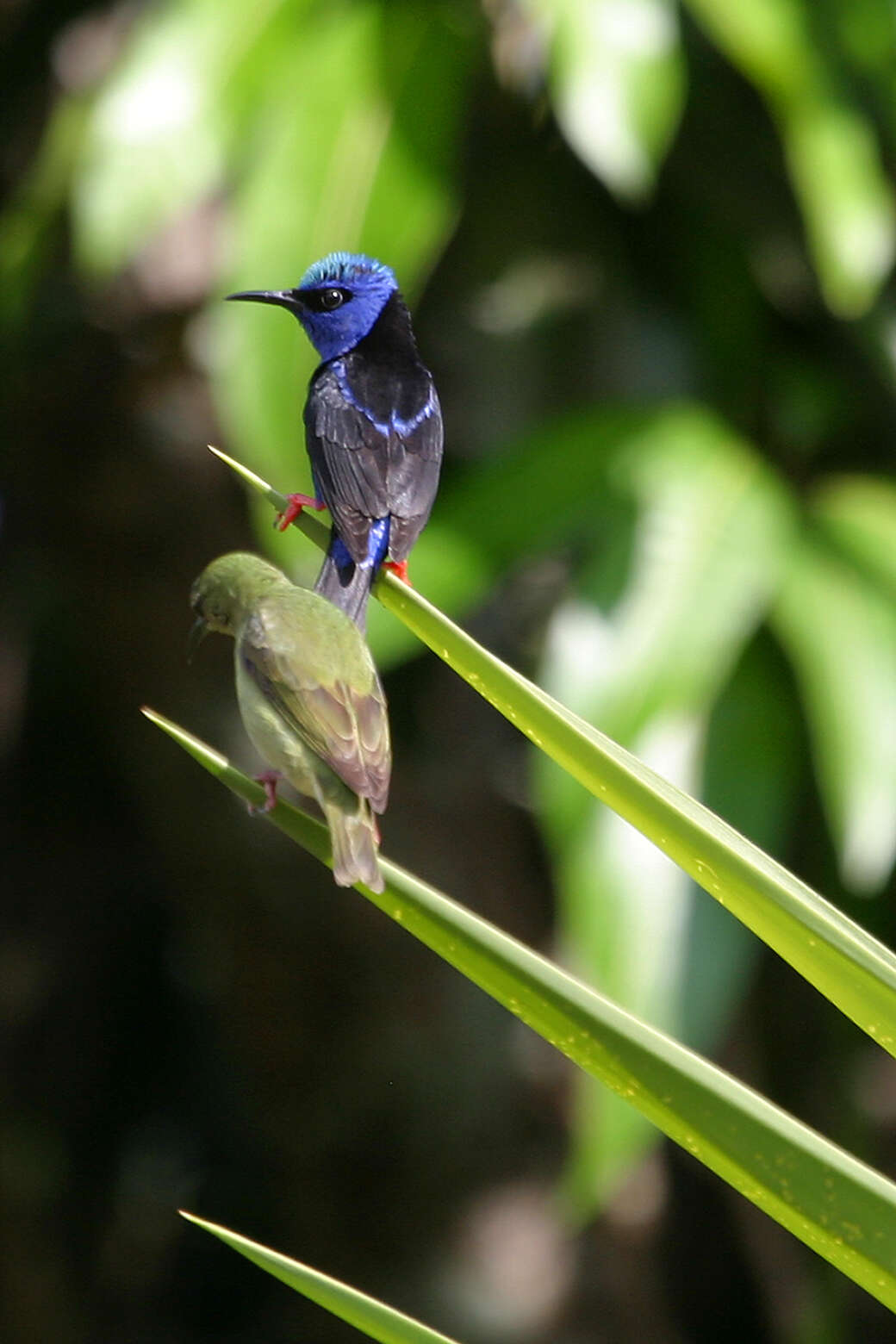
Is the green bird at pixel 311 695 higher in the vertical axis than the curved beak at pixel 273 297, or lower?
lower

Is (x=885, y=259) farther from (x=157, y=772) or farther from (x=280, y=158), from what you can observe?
(x=157, y=772)

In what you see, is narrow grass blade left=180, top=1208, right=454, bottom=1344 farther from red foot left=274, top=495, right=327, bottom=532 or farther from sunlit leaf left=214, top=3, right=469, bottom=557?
sunlit leaf left=214, top=3, right=469, bottom=557

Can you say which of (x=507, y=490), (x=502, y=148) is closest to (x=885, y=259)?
(x=507, y=490)

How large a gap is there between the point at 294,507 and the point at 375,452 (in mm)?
261

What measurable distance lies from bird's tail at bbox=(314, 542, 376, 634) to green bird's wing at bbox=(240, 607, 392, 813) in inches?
1.4

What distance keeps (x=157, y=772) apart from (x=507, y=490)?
4.21 feet

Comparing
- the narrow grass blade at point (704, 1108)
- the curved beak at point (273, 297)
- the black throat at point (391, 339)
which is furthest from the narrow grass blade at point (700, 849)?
the black throat at point (391, 339)

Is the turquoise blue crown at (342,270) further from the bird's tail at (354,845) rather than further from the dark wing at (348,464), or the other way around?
the bird's tail at (354,845)

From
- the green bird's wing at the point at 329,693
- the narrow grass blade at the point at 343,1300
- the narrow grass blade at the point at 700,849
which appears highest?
the narrow grass blade at the point at 700,849

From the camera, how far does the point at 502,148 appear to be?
335 cm

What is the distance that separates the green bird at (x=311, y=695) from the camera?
3.47 feet

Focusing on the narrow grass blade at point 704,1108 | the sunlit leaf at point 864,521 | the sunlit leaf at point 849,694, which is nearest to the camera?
the narrow grass blade at point 704,1108

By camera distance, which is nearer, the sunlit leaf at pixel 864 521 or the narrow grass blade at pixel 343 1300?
the narrow grass blade at pixel 343 1300

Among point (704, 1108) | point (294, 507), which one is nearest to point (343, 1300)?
point (704, 1108)
